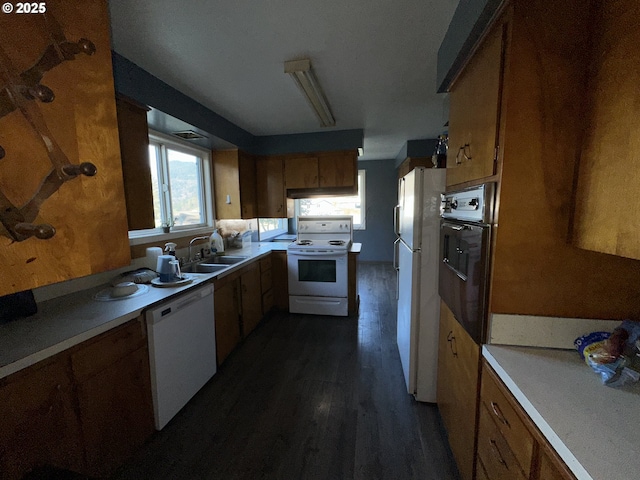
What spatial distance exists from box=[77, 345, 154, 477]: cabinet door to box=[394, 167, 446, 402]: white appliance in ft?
5.71

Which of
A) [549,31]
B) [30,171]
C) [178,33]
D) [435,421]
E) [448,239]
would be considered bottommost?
[435,421]

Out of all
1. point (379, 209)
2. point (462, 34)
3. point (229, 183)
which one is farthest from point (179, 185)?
point (379, 209)

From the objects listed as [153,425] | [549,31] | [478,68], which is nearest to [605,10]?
[549,31]

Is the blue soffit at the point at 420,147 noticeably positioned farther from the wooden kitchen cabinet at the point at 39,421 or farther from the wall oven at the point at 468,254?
A: the wooden kitchen cabinet at the point at 39,421

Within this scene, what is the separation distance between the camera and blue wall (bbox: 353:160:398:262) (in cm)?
607

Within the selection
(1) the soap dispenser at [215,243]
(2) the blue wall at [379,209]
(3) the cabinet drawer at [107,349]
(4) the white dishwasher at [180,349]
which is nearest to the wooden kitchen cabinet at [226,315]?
(4) the white dishwasher at [180,349]

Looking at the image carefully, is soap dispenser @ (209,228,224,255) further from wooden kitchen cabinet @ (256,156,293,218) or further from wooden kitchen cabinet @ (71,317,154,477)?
wooden kitchen cabinet @ (71,317,154,477)

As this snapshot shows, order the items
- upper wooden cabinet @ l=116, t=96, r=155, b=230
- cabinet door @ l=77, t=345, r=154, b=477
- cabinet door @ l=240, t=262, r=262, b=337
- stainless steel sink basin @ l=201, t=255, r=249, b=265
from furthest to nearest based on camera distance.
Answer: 1. stainless steel sink basin @ l=201, t=255, r=249, b=265
2. cabinet door @ l=240, t=262, r=262, b=337
3. upper wooden cabinet @ l=116, t=96, r=155, b=230
4. cabinet door @ l=77, t=345, r=154, b=477

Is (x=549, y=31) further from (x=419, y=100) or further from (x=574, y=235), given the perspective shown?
(x=419, y=100)

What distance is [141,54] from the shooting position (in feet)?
5.75

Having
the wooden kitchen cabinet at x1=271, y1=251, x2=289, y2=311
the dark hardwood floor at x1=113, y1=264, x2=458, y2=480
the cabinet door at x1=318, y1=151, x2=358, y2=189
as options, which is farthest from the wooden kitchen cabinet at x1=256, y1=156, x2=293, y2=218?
the dark hardwood floor at x1=113, y1=264, x2=458, y2=480

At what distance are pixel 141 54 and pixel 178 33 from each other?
0.41 metres

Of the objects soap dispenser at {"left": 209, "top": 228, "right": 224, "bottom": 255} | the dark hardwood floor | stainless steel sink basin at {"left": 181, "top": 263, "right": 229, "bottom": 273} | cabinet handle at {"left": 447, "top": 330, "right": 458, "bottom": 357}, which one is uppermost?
soap dispenser at {"left": 209, "top": 228, "right": 224, "bottom": 255}

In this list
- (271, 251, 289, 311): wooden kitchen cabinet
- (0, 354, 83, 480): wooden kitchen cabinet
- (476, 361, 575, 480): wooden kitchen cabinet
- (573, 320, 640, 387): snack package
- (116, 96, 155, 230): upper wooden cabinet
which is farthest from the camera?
(271, 251, 289, 311): wooden kitchen cabinet
